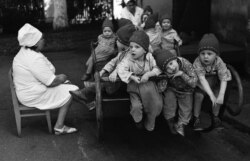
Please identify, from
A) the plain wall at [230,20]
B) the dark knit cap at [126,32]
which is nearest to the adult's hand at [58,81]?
the dark knit cap at [126,32]

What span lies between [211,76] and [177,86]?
20.8 inches

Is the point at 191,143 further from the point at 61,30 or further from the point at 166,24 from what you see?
the point at 61,30

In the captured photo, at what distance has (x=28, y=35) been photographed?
512 cm

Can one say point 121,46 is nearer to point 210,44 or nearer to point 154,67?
point 154,67

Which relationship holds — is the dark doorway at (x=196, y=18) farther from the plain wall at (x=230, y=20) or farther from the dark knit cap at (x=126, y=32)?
the dark knit cap at (x=126, y=32)

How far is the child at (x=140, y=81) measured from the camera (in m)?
4.21

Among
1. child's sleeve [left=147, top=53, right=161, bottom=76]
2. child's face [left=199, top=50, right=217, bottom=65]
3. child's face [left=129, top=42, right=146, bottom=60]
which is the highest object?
child's face [left=129, top=42, right=146, bottom=60]

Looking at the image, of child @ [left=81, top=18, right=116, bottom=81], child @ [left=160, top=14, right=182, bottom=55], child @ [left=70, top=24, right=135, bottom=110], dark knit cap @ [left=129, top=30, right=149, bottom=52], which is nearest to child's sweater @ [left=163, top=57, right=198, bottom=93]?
dark knit cap @ [left=129, top=30, right=149, bottom=52]

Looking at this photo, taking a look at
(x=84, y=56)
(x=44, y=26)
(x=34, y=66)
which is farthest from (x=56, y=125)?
(x=44, y=26)

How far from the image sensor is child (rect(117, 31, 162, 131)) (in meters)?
4.21

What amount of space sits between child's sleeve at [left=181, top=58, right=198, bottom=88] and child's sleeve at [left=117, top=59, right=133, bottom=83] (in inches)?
24.1

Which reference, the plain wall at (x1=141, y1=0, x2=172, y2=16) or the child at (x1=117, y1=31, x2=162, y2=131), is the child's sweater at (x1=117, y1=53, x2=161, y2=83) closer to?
the child at (x1=117, y1=31, x2=162, y2=131)

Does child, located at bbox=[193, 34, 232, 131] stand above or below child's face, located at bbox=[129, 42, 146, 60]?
below

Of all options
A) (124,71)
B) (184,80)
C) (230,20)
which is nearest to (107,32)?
(124,71)
